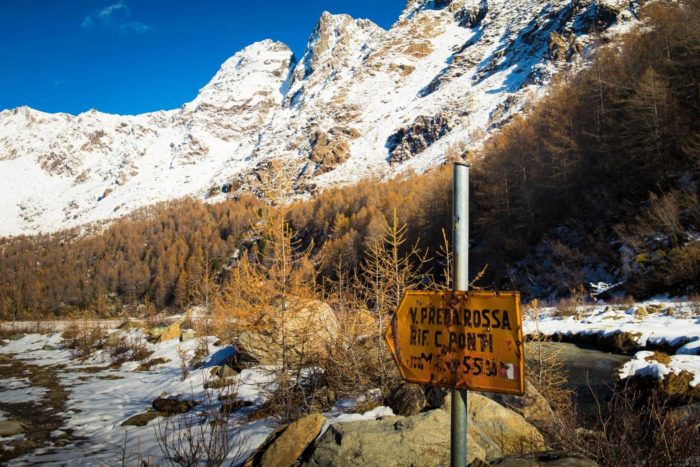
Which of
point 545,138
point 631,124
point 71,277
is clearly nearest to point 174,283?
point 71,277

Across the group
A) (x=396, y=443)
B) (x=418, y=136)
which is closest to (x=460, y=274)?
(x=396, y=443)

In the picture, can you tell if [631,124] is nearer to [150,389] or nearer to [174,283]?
[150,389]

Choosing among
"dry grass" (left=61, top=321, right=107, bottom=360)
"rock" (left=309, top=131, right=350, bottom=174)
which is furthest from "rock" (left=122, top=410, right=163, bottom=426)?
"rock" (left=309, top=131, right=350, bottom=174)

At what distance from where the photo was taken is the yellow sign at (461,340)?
6.01 ft

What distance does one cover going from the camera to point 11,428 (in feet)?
32.0

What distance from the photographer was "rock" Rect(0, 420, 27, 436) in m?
9.54

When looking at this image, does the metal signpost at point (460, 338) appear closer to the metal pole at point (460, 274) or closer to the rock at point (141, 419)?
the metal pole at point (460, 274)

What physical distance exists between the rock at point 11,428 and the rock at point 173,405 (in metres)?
3.12

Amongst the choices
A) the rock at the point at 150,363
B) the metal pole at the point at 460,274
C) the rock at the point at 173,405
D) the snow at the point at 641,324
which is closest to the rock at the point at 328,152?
the rock at the point at 150,363

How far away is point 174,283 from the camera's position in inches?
3836

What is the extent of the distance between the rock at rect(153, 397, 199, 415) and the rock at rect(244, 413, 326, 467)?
6881 millimetres

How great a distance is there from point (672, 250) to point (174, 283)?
98.8 meters

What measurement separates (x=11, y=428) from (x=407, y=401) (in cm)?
1033

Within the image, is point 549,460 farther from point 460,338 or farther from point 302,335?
point 302,335
